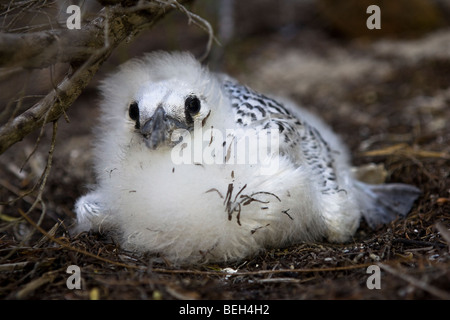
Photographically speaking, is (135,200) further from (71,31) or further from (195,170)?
(71,31)

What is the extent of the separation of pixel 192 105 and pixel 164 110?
0.22 metres

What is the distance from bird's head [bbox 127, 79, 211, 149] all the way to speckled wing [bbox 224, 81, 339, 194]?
0.33m

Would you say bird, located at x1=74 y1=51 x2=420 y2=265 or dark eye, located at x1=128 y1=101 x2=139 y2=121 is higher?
dark eye, located at x1=128 y1=101 x2=139 y2=121

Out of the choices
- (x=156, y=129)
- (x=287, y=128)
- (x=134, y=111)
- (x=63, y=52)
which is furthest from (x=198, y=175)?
(x=63, y=52)

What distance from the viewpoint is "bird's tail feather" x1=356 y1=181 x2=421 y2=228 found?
3.73 m

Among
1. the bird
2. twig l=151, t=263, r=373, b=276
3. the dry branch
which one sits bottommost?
twig l=151, t=263, r=373, b=276

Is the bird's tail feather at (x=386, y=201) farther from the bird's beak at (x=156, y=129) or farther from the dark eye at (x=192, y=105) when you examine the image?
the bird's beak at (x=156, y=129)

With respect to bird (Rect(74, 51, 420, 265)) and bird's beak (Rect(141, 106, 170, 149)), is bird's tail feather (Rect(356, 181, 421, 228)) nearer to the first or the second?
bird (Rect(74, 51, 420, 265))

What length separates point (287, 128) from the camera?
324 centimetres

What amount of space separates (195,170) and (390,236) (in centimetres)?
140

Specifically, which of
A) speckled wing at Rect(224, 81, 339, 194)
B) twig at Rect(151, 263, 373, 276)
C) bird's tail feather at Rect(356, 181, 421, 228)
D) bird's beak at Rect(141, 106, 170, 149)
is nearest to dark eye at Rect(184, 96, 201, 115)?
bird's beak at Rect(141, 106, 170, 149)

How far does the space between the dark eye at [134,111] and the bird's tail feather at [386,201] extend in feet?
6.70

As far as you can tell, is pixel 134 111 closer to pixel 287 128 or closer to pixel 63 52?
pixel 63 52

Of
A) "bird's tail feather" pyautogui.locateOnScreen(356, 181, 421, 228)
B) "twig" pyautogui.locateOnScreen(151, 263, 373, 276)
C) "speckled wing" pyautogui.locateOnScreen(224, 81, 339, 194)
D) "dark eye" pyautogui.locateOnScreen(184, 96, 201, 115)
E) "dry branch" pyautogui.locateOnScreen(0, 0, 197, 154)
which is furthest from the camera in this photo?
"bird's tail feather" pyautogui.locateOnScreen(356, 181, 421, 228)
